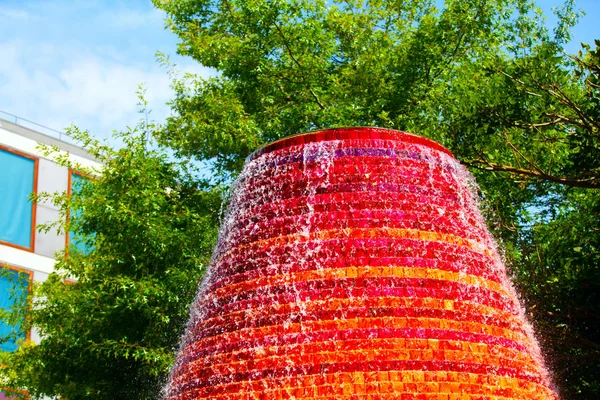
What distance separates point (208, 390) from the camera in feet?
18.5

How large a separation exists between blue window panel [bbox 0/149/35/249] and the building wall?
0.21 m

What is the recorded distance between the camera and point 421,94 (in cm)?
1697

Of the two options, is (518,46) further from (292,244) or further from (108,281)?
(292,244)

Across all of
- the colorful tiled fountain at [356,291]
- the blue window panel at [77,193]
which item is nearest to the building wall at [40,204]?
the blue window panel at [77,193]

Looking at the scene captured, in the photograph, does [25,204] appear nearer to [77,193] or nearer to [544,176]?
[77,193]

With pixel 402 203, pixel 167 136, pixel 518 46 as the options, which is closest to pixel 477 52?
pixel 518 46

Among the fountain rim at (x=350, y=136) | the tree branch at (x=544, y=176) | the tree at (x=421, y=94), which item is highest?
the tree at (x=421, y=94)

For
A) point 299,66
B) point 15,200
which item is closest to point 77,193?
point 299,66

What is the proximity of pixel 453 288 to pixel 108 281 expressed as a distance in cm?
1002

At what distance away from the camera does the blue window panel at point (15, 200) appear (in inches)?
1200


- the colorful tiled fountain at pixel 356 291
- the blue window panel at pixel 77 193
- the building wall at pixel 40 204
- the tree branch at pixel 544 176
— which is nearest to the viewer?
the colorful tiled fountain at pixel 356 291

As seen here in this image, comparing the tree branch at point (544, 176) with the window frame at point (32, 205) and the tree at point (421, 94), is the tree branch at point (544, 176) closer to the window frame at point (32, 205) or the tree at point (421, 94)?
the tree at point (421, 94)

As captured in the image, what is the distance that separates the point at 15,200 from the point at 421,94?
19.3m

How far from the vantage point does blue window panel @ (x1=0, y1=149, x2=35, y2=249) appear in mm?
30469
